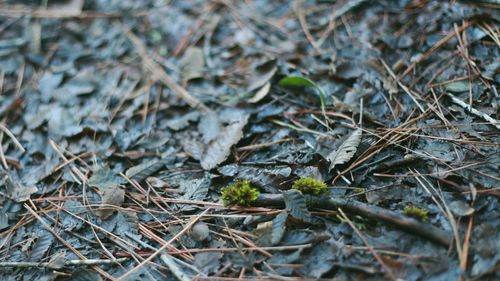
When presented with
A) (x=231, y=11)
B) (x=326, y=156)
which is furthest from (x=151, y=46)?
(x=326, y=156)

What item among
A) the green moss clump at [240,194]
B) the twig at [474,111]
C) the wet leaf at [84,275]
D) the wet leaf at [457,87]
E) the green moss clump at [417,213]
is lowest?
the wet leaf at [84,275]

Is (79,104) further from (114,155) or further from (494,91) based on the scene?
(494,91)

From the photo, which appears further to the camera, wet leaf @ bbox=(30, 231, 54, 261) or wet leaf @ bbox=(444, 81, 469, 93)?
wet leaf @ bbox=(444, 81, 469, 93)

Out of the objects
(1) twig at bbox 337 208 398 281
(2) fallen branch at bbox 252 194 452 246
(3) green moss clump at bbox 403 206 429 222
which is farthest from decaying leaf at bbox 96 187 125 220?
(3) green moss clump at bbox 403 206 429 222

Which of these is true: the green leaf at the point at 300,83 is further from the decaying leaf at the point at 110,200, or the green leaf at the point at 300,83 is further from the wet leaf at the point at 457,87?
the decaying leaf at the point at 110,200

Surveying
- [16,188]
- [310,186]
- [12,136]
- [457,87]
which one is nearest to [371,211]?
[310,186]

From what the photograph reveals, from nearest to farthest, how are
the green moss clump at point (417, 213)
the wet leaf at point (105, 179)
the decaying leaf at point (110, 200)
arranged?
the green moss clump at point (417, 213)
the decaying leaf at point (110, 200)
the wet leaf at point (105, 179)

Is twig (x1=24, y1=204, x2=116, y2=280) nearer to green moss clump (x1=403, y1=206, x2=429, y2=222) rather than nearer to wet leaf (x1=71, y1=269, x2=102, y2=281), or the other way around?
wet leaf (x1=71, y1=269, x2=102, y2=281)

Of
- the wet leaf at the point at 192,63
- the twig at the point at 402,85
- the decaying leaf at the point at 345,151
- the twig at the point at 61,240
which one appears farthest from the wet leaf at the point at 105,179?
the twig at the point at 402,85
